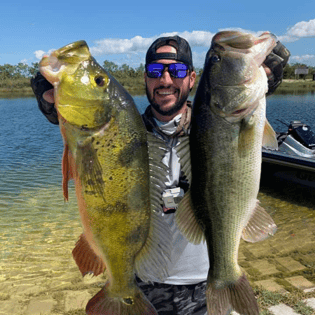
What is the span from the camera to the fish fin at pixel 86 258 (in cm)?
224

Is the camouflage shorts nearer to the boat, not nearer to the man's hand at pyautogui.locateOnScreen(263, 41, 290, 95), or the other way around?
the man's hand at pyautogui.locateOnScreen(263, 41, 290, 95)

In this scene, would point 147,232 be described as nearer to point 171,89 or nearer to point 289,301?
point 171,89

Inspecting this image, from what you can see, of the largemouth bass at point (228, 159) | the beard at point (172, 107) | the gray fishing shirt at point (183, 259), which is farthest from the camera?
the beard at point (172, 107)

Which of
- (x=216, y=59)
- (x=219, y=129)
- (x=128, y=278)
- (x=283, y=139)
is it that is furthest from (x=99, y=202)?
(x=283, y=139)

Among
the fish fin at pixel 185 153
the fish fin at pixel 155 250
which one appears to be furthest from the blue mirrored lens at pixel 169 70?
the fish fin at pixel 155 250

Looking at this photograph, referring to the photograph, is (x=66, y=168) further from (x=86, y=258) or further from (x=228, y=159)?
(x=228, y=159)

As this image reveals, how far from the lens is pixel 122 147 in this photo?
2.03 meters

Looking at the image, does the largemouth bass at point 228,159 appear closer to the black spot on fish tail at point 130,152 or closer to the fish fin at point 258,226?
the fish fin at point 258,226

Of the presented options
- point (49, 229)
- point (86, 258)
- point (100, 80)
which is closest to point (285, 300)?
point (86, 258)

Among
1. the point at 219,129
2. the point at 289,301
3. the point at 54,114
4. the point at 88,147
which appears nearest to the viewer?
the point at 88,147

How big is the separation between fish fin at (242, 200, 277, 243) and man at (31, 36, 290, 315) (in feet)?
2.23

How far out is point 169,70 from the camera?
3012 mm

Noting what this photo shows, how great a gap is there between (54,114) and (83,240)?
1101 mm

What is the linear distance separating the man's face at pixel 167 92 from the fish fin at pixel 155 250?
45.8 inches
